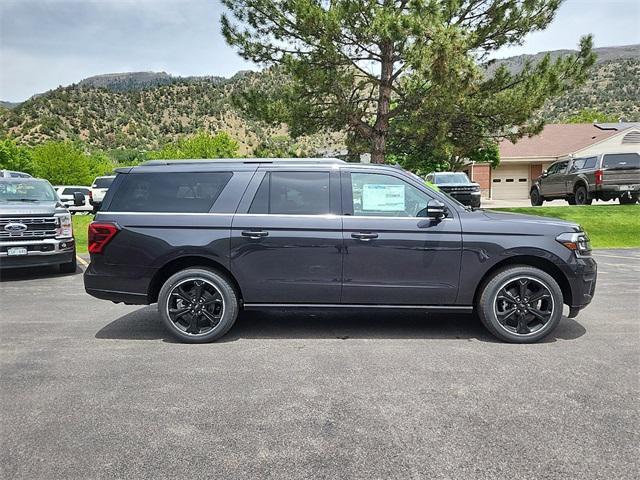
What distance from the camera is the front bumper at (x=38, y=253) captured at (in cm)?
882

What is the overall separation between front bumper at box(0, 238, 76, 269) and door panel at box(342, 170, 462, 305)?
6639mm

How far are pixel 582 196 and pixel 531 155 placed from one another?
18.4 metres

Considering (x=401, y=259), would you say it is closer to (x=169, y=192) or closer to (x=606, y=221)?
(x=169, y=192)

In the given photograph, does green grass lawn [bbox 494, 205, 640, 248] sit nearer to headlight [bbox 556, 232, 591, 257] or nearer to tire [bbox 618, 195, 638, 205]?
tire [bbox 618, 195, 638, 205]

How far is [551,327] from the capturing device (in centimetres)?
504

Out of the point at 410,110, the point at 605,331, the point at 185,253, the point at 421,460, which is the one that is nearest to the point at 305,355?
the point at 185,253

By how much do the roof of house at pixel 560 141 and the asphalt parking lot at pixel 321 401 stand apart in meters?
34.0

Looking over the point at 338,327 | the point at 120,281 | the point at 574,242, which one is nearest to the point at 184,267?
the point at 120,281

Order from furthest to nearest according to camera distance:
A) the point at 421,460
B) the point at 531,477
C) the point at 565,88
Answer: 1. the point at 565,88
2. the point at 421,460
3. the point at 531,477

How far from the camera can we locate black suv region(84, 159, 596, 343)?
5070mm

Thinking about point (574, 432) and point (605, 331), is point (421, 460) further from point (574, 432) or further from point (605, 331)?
point (605, 331)

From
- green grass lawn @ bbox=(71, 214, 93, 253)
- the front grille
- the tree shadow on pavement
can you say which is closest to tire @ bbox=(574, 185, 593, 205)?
the tree shadow on pavement

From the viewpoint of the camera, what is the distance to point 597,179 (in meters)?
18.4

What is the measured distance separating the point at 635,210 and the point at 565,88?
4.98 meters
